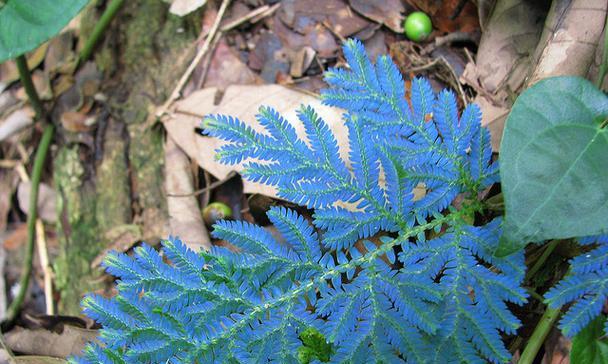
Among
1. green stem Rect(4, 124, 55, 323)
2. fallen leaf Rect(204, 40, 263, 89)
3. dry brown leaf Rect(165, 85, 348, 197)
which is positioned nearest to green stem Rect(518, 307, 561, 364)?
dry brown leaf Rect(165, 85, 348, 197)

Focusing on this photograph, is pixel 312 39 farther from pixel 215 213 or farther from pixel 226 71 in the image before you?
pixel 215 213

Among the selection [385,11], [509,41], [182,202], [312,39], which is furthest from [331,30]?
[182,202]

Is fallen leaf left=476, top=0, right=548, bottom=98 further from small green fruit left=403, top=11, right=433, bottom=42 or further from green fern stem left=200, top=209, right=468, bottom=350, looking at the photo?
green fern stem left=200, top=209, right=468, bottom=350

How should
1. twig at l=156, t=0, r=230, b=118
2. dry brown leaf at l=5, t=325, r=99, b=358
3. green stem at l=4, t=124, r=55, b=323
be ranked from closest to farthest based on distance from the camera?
1. dry brown leaf at l=5, t=325, r=99, b=358
2. twig at l=156, t=0, r=230, b=118
3. green stem at l=4, t=124, r=55, b=323

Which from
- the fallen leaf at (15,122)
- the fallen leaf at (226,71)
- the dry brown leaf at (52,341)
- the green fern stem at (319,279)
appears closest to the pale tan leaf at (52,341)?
the dry brown leaf at (52,341)

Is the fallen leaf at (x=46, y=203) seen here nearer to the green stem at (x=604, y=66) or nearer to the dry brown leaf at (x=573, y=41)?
the dry brown leaf at (x=573, y=41)
